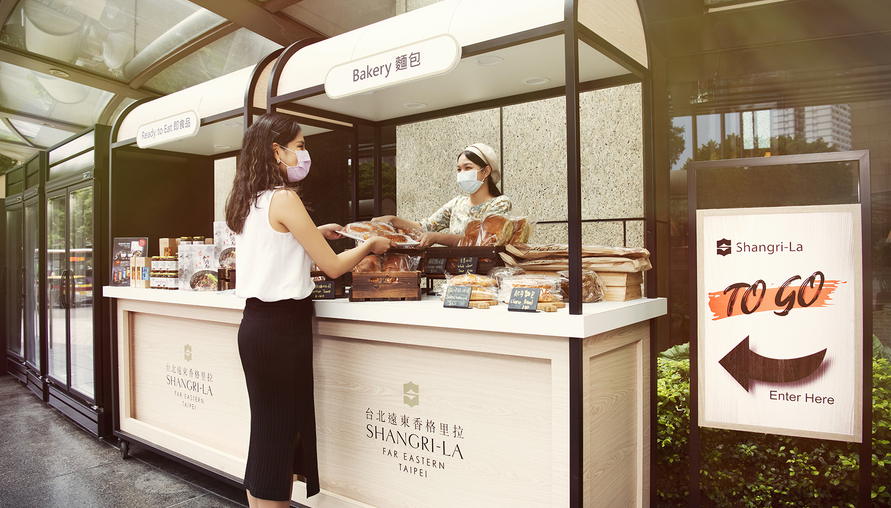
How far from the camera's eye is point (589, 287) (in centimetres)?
216

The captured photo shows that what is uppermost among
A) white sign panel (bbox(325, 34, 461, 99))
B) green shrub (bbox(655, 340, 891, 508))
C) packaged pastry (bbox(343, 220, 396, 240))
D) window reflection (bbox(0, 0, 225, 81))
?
window reflection (bbox(0, 0, 225, 81))

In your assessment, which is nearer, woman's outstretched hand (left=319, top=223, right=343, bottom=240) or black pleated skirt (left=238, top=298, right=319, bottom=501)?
black pleated skirt (left=238, top=298, right=319, bottom=501)

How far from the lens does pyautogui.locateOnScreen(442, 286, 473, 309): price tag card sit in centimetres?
198

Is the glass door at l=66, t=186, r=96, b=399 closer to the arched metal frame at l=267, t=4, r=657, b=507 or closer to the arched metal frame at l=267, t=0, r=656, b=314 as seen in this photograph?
the arched metal frame at l=267, t=4, r=657, b=507

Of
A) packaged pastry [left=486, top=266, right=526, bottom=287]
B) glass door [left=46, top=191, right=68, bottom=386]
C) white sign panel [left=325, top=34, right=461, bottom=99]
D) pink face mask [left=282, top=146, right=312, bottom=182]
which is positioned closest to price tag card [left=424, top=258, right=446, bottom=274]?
packaged pastry [left=486, top=266, right=526, bottom=287]

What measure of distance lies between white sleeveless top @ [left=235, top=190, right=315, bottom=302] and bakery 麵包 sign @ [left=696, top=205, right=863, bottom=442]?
169 cm

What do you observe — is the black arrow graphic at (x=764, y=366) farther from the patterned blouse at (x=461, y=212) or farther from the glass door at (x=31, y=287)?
the glass door at (x=31, y=287)

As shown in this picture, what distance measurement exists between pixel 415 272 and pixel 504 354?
62cm

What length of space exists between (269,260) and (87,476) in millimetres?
2438

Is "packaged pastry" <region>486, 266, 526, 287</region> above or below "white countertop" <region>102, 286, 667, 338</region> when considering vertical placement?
above

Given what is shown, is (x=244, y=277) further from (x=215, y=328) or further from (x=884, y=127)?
(x=884, y=127)

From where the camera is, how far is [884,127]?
11.0 feet

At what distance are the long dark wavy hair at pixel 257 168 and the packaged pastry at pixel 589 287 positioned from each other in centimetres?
122

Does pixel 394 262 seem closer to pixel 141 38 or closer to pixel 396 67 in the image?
pixel 396 67
